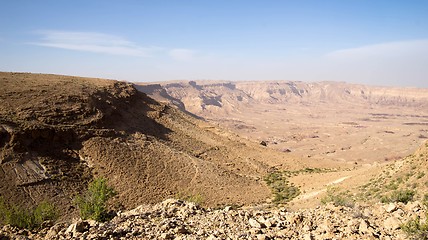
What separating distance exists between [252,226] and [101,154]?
65.0 ft

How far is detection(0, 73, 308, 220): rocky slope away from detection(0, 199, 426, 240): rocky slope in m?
12.2

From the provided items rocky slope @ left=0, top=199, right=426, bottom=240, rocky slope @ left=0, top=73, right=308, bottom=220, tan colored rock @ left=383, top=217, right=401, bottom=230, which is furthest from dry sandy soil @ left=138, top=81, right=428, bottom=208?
tan colored rock @ left=383, top=217, right=401, bottom=230

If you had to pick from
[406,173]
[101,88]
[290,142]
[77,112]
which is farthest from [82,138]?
[290,142]

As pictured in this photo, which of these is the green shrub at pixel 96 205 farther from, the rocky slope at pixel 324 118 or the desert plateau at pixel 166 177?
the rocky slope at pixel 324 118

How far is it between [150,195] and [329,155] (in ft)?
177

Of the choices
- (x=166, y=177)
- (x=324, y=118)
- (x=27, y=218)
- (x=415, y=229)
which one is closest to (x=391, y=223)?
(x=415, y=229)

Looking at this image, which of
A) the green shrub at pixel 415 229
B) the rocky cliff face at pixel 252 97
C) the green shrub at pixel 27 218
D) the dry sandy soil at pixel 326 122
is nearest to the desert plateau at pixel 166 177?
the green shrub at pixel 415 229

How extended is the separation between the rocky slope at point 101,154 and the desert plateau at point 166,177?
89 mm

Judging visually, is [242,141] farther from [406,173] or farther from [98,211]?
[98,211]

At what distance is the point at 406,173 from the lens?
17656 mm

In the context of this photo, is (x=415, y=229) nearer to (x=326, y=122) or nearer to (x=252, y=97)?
(x=326, y=122)

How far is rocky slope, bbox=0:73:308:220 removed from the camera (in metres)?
22.0

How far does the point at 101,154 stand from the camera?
2611 centimetres

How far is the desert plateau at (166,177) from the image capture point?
9086mm
